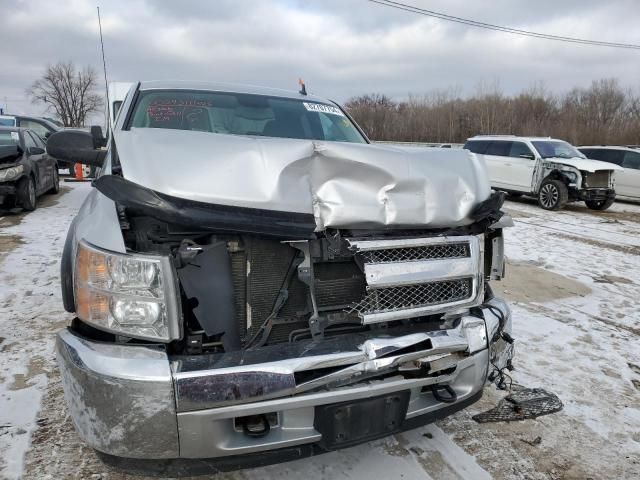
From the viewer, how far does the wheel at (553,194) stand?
39.6 feet

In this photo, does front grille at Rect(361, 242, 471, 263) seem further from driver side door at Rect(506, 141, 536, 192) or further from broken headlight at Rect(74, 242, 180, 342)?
driver side door at Rect(506, 141, 536, 192)

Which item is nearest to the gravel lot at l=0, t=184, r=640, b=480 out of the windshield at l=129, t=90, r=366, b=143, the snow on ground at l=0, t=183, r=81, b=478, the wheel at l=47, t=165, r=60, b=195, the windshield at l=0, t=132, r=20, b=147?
the snow on ground at l=0, t=183, r=81, b=478

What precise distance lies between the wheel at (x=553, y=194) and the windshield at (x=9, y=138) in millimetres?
11794

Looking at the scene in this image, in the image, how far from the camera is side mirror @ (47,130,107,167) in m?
2.89

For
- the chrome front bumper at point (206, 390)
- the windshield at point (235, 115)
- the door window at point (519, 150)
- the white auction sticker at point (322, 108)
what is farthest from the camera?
the door window at point (519, 150)

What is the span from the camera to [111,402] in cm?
163

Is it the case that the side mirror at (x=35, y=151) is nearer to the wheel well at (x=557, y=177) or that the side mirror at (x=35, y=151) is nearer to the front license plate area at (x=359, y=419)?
the front license plate area at (x=359, y=419)

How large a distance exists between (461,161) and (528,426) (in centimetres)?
158

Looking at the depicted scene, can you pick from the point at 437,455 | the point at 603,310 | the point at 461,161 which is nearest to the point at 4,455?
the point at 437,455

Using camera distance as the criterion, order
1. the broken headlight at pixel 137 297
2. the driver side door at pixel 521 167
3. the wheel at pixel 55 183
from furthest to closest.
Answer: the driver side door at pixel 521 167, the wheel at pixel 55 183, the broken headlight at pixel 137 297

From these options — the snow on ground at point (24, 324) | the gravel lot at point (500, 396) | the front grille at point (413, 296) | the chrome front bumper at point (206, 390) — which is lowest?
the gravel lot at point (500, 396)

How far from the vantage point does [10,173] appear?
26.2 ft

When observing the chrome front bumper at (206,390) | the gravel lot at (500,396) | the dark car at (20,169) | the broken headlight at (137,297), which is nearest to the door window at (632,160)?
the gravel lot at (500,396)

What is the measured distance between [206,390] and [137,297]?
1.37 ft
